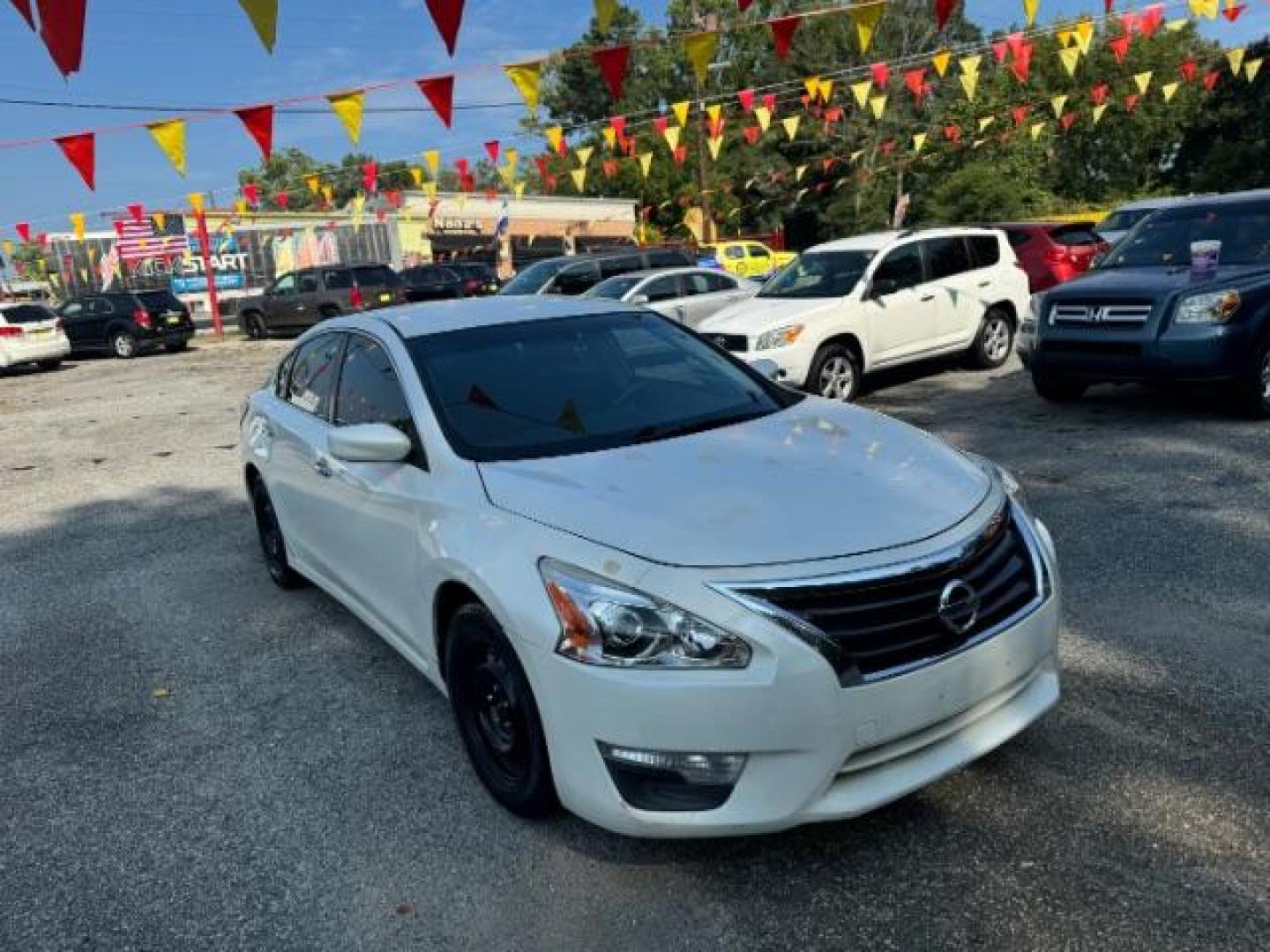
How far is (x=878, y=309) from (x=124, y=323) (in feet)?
67.7

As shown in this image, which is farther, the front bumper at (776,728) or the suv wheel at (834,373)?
the suv wheel at (834,373)

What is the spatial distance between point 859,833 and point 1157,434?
5834 millimetres

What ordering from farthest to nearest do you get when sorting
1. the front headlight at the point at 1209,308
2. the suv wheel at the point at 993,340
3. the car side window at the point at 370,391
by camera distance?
the suv wheel at the point at 993,340, the front headlight at the point at 1209,308, the car side window at the point at 370,391

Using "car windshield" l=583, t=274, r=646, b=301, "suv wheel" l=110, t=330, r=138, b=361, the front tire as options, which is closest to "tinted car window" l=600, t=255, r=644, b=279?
"car windshield" l=583, t=274, r=646, b=301

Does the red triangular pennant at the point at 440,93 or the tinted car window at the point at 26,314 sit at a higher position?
the red triangular pennant at the point at 440,93

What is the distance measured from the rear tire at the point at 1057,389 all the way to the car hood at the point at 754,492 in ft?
18.0

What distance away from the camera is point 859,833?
293 centimetres

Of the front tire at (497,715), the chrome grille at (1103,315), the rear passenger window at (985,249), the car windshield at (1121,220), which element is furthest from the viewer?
the car windshield at (1121,220)

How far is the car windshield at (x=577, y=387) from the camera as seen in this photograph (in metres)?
3.56

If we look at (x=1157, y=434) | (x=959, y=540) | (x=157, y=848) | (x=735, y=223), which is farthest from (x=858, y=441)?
(x=735, y=223)

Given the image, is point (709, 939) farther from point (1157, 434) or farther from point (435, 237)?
point (435, 237)

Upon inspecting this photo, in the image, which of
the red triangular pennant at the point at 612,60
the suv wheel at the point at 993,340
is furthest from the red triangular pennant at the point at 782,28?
the suv wheel at the point at 993,340

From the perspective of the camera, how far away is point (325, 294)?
25.0m

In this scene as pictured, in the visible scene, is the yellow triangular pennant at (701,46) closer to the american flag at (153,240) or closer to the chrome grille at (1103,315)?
the chrome grille at (1103,315)
